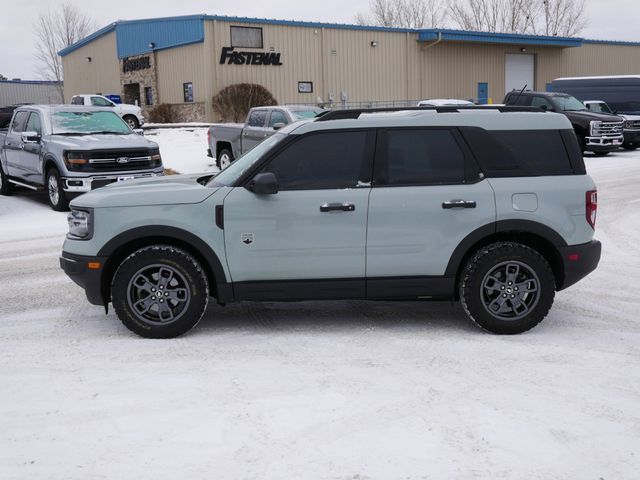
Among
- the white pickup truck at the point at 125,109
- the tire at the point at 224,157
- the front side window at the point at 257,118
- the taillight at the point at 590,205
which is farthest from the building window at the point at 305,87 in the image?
the taillight at the point at 590,205

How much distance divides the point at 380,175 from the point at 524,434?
243cm

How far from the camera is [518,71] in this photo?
1809 inches

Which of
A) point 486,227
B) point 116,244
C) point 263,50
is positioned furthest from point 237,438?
point 263,50

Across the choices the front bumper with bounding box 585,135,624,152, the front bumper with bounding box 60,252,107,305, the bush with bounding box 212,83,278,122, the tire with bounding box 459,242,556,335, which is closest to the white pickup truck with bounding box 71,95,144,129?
the bush with bounding box 212,83,278,122

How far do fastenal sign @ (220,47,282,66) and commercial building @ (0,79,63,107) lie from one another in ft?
118

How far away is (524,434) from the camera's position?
158 inches

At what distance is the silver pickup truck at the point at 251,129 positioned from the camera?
17.2 m

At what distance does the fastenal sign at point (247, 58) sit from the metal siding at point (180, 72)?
989 millimetres

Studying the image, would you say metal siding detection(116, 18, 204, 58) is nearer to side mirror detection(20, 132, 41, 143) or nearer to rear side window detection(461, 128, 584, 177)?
side mirror detection(20, 132, 41, 143)

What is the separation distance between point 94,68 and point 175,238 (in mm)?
47817

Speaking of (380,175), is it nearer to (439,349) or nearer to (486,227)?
(486,227)

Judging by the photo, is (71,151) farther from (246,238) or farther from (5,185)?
(246,238)

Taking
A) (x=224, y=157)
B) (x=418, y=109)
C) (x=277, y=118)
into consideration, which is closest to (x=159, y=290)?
(x=418, y=109)

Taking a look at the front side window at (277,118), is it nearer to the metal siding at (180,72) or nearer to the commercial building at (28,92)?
the metal siding at (180,72)
